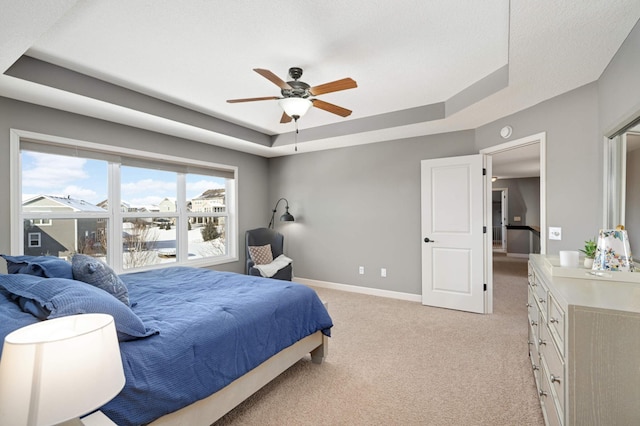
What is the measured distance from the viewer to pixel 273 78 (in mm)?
2201

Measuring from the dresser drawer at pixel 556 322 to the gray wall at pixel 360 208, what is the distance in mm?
2777

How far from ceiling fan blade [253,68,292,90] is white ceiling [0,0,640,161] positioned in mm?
291

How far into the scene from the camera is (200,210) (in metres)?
4.74

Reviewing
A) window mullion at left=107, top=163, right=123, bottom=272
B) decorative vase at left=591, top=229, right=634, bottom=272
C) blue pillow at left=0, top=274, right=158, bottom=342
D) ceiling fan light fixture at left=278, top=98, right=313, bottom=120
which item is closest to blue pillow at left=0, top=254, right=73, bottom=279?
blue pillow at left=0, top=274, right=158, bottom=342

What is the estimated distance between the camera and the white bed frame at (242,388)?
5.10ft

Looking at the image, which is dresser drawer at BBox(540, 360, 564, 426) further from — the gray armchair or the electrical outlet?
the gray armchair

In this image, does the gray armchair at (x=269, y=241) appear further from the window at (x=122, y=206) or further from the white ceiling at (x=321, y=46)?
the white ceiling at (x=321, y=46)

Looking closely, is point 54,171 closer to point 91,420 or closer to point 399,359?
point 91,420

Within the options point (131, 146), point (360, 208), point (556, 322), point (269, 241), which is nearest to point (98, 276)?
point (131, 146)

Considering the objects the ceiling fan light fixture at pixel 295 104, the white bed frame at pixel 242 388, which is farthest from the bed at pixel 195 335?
the ceiling fan light fixture at pixel 295 104

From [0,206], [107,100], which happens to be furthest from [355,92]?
[0,206]

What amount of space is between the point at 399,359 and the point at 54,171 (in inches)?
154

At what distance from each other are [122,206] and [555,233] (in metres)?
4.69

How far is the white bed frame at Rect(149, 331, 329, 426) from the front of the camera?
1.55m
